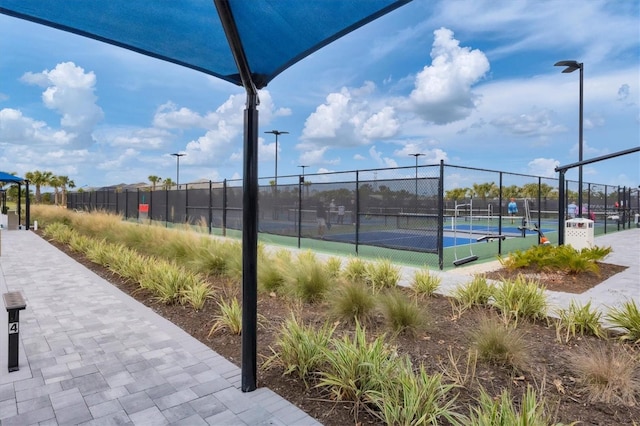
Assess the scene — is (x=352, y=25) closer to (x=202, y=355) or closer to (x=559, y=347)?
(x=202, y=355)

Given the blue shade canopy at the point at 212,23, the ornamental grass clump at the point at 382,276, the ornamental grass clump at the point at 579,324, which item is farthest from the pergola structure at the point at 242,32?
the ornamental grass clump at the point at 382,276

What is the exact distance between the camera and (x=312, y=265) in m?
6.11

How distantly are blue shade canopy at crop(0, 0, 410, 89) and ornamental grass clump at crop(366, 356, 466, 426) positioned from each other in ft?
7.64

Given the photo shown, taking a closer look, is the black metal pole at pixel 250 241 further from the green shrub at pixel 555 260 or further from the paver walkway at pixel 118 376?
the green shrub at pixel 555 260

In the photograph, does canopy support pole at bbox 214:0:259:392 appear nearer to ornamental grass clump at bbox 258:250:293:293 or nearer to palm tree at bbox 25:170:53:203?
ornamental grass clump at bbox 258:250:293:293

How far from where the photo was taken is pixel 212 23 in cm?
278

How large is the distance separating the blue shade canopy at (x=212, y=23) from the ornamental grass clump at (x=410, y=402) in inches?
91.7

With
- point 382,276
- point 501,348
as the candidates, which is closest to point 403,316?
point 501,348

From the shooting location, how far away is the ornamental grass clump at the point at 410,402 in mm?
2506

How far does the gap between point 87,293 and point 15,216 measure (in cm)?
1717

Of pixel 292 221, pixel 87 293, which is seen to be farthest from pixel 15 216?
pixel 87 293

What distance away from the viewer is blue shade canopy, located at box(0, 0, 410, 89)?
2.46m

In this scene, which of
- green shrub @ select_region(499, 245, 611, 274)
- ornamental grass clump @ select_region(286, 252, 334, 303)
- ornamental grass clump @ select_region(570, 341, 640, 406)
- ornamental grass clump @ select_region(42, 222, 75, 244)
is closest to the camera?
ornamental grass clump @ select_region(570, 341, 640, 406)

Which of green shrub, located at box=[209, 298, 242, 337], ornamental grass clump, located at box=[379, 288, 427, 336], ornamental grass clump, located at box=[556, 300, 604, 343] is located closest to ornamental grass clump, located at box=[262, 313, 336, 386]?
green shrub, located at box=[209, 298, 242, 337]
